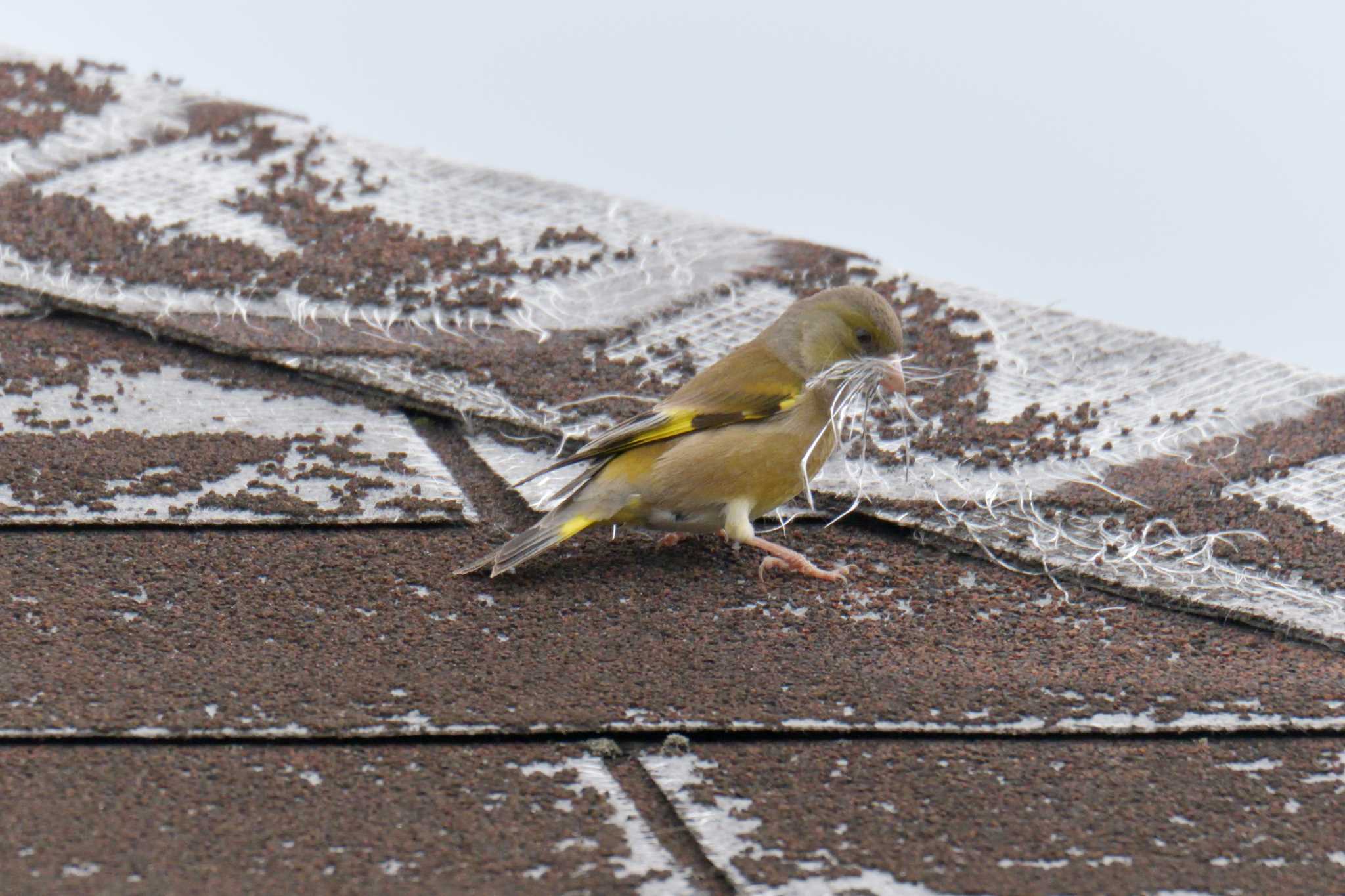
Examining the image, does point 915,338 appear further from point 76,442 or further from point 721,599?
point 76,442

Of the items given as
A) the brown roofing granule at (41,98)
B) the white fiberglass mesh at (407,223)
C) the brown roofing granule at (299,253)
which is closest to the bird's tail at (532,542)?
the white fiberglass mesh at (407,223)

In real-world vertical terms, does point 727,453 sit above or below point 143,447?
above

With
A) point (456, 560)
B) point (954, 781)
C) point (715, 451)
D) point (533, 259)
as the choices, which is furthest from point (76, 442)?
point (954, 781)

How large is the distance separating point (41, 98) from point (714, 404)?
3.54 metres

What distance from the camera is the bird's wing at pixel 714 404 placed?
358 cm

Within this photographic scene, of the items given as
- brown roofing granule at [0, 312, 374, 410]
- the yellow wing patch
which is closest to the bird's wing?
the yellow wing patch

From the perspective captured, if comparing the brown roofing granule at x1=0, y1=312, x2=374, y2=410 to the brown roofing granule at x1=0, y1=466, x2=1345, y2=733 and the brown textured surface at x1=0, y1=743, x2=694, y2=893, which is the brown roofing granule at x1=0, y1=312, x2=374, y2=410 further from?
the brown textured surface at x1=0, y1=743, x2=694, y2=893

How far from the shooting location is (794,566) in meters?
3.39

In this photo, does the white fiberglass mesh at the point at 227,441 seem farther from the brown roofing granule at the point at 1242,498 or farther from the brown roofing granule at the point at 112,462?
the brown roofing granule at the point at 1242,498

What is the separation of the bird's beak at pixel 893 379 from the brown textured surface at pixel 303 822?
5.29 ft

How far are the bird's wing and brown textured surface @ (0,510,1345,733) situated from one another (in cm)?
26

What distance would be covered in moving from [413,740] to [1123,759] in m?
1.13

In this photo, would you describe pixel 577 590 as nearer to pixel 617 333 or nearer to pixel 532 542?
pixel 532 542

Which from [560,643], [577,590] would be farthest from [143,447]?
[560,643]
